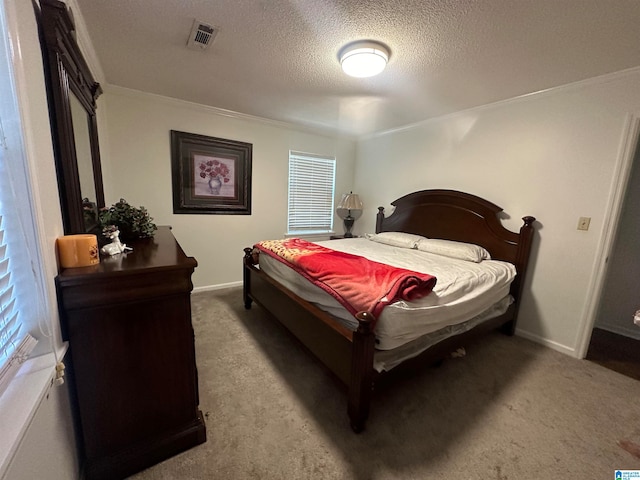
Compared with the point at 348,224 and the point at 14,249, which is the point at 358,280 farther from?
the point at 348,224

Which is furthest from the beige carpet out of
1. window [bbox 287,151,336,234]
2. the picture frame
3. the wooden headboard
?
window [bbox 287,151,336,234]

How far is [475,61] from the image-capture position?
195cm

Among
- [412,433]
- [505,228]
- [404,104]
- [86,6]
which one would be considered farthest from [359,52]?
[412,433]

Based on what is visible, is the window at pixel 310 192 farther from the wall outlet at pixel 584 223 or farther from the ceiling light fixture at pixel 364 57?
the wall outlet at pixel 584 223

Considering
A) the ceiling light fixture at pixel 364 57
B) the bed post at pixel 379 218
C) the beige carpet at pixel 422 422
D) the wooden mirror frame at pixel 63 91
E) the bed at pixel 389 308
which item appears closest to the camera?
the wooden mirror frame at pixel 63 91

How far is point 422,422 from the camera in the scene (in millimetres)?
1579

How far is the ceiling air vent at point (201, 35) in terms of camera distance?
5.42ft

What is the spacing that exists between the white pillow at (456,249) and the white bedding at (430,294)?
67 mm

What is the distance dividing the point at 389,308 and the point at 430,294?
15.1 inches

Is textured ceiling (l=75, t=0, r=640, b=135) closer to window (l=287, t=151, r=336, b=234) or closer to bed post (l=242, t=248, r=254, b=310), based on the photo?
window (l=287, t=151, r=336, b=234)

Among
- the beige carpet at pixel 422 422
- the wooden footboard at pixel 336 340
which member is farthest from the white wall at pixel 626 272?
the wooden footboard at pixel 336 340

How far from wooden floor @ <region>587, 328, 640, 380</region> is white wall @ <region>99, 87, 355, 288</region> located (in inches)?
140

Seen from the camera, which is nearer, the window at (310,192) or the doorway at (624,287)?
the doorway at (624,287)

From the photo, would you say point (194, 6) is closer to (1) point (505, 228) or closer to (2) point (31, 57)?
(2) point (31, 57)
